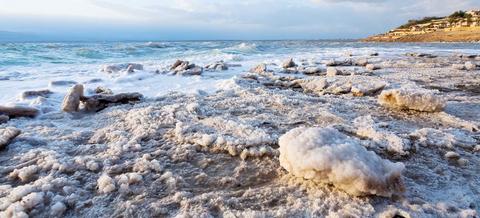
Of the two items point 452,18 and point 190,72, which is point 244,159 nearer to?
point 190,72

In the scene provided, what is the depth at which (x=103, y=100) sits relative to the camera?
4.68 metres

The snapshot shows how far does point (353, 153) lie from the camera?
2.12 m

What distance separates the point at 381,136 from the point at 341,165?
136 centimetres

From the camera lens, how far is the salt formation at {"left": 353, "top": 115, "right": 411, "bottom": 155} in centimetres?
292

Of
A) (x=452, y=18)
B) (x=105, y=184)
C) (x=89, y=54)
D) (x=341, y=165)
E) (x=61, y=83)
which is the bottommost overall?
(x=89, y=54)

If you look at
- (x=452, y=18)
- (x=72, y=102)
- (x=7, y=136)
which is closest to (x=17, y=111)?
(x=72, y=102)

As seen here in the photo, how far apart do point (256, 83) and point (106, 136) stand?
3983 millimetres

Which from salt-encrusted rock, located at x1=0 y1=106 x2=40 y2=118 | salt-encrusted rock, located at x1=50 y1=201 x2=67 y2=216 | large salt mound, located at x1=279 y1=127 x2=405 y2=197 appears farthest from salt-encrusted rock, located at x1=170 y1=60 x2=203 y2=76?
salt-encrusted rock, located at x1=50 y1=201 x2=67 y2=216

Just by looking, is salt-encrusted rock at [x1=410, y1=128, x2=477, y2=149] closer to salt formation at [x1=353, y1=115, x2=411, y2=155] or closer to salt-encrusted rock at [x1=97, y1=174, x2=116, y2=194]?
salt formation at [x1=353, y1=115, x2=411, y2=155]

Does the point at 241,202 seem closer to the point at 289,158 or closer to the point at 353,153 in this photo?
the point at 289,158

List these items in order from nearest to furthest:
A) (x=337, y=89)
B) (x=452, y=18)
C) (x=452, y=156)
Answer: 1. (x=452, y=156)
2. (x=337, y=89)
3. (x=452, y=18)

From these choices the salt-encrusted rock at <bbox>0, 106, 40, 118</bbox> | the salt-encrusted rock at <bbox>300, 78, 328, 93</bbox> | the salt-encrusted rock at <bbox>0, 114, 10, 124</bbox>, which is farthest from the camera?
the salt-encrusted rock at <bbox>300, 78, 328, 93</bbox>

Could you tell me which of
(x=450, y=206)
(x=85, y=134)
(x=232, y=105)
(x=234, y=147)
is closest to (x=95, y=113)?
(x=85, y=134)

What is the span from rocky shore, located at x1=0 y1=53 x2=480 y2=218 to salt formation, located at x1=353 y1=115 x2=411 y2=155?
10mm
